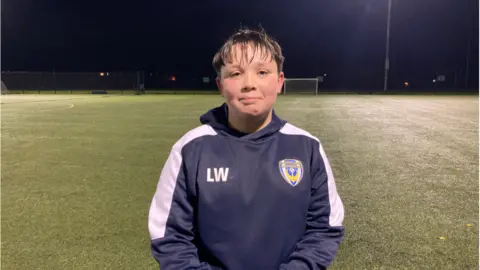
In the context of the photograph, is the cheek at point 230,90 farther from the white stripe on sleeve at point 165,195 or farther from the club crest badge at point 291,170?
the club crest badge at point 291,170

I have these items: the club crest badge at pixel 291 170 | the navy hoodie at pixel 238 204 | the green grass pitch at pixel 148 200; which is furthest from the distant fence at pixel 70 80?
the club crest badge at pixel 291 170

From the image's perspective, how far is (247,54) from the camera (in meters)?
1.73

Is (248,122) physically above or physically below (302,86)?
below

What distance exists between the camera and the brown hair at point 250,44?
175 centimetres

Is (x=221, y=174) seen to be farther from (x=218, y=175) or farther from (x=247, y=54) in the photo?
(x=247, y=54)

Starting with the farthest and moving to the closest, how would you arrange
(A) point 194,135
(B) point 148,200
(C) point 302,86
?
1. (C) point 302,86
2. (B) point 148,200
3. (A) point 194,135

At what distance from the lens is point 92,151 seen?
8258 mm

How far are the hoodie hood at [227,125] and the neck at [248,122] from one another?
0.06 feet

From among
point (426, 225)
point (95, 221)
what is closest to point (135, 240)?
point (95, 221)

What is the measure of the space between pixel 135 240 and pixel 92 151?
500 centimetres

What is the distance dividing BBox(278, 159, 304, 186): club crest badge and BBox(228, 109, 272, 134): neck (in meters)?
0.19

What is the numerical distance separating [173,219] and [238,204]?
0.30 metres

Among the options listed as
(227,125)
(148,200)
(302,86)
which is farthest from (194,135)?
(302,86)

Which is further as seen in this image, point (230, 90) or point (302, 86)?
point (302, 86)
